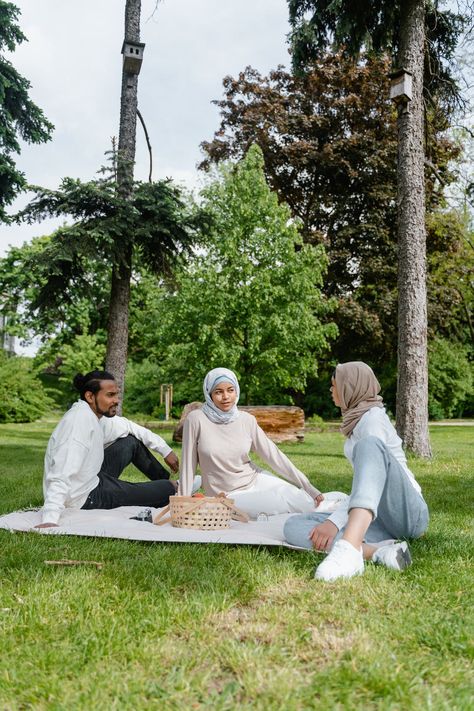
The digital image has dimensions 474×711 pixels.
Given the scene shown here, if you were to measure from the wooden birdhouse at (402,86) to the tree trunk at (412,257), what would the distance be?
16 cm

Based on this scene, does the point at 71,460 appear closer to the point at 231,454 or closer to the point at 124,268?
the point at 231,454

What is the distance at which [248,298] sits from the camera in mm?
16578

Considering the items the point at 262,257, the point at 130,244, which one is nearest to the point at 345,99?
the point at 262,257

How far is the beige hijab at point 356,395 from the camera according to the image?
148 inches

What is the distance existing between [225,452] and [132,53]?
7831 millimetres

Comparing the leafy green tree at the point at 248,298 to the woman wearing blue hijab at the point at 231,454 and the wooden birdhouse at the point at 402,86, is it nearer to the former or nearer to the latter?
the wooden birdhouse at the point at 402,86

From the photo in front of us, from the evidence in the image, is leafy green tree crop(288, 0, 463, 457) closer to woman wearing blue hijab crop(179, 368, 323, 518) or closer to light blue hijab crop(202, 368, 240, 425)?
woman wearing blue hijab crop(179, 368, 323, 518)

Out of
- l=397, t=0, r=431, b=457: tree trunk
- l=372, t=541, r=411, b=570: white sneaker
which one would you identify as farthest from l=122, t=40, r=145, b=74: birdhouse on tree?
l=372, t=541, r=411, b=570: white sneaker

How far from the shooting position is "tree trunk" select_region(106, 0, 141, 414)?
1027cm

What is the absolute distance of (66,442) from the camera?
187 inches

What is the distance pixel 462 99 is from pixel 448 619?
38.8 ft

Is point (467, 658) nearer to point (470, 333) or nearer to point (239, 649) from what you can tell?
point (239, 649)

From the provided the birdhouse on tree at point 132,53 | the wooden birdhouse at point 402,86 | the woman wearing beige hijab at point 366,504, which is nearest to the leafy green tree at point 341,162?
the wooden birdhouse at point 402,86

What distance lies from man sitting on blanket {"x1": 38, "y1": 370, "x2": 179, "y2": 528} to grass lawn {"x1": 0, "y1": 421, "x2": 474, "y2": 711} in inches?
28.1
